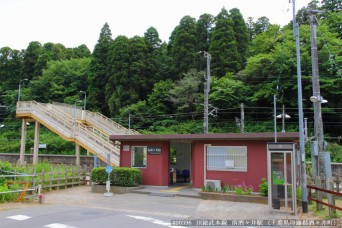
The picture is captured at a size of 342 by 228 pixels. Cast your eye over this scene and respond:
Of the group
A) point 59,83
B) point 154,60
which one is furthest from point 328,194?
point 59,83

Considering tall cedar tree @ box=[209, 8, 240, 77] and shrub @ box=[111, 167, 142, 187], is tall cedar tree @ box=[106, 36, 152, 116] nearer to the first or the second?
tall cedar tree @ box=[209, 8, 240, 77]

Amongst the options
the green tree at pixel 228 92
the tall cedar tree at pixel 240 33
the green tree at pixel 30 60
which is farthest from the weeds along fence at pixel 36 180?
the green tree at pixel 30 60

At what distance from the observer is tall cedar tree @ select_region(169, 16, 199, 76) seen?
42938 millimetres

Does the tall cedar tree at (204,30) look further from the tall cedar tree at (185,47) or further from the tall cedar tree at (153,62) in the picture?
the tall cedar tree at (153,62)

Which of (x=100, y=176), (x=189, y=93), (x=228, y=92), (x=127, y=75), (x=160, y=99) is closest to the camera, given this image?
(x=100, y=176)

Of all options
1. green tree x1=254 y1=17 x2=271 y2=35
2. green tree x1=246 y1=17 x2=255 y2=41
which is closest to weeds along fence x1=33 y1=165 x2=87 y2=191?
green tree x1=246 y1=17 x2=255 y2=41

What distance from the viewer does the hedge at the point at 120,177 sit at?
55.9 feet

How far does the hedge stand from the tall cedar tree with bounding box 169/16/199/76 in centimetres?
2732

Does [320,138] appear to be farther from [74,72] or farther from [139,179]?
[74,72]

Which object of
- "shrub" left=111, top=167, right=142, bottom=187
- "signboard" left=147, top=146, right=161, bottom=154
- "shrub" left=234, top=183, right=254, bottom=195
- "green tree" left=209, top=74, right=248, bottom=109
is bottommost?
"shrub" left=234, top=183, right=254, bottom=195

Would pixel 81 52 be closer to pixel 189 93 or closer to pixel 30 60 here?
pixel 30 60

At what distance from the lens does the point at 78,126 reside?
24844 millimetres

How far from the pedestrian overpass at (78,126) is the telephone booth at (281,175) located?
11768 millimetres

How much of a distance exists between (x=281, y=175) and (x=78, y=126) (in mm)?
17735
